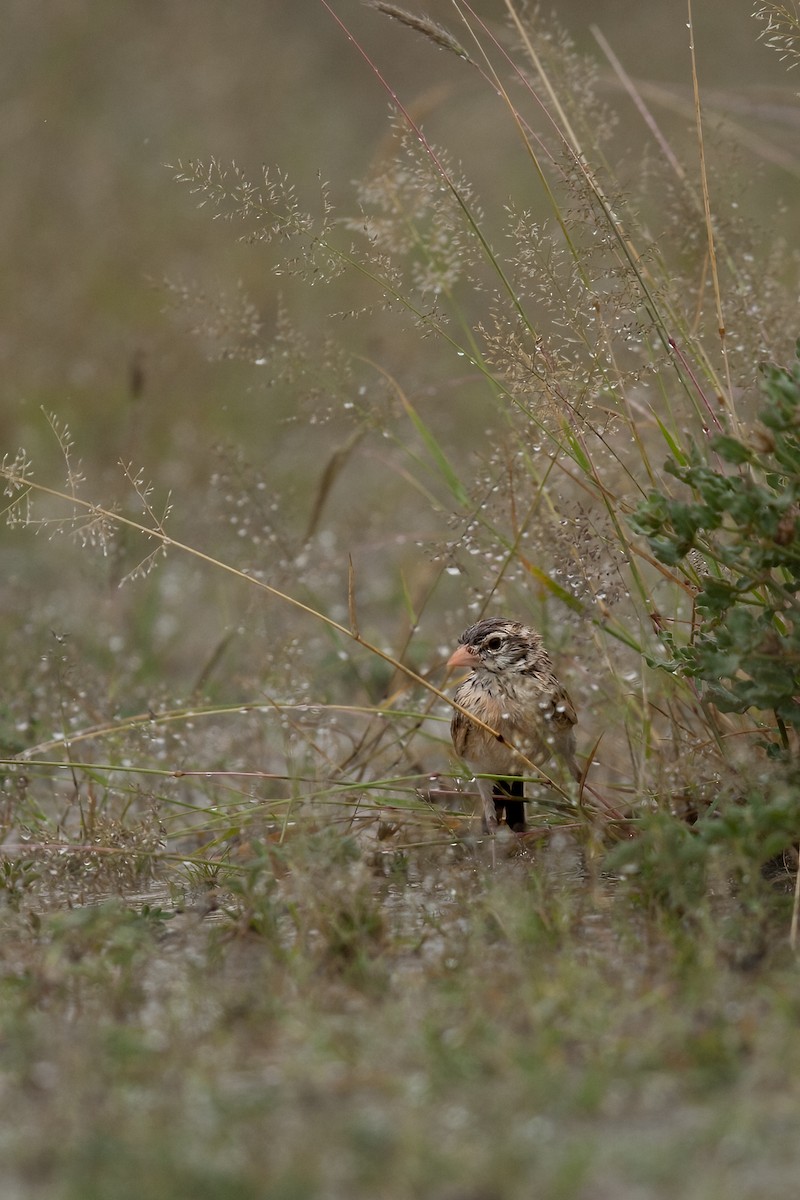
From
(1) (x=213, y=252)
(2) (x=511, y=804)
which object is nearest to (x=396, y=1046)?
(2) (x=511, y=804)

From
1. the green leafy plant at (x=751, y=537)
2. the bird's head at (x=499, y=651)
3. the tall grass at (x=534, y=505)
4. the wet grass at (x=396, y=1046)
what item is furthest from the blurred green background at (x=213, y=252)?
the wet grass at (x=396, y=1046)

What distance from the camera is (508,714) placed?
12.9 ft

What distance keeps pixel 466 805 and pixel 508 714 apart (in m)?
0.39

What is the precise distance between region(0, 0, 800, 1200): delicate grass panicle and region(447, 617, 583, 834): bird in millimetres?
100

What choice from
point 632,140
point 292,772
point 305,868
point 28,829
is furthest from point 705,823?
point 632,140

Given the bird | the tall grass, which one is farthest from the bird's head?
the tall grass

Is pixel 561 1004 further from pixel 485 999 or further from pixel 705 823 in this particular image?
pixel 705 823

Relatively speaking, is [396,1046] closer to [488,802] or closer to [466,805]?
[488,802]

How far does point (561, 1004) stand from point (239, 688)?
2996mm

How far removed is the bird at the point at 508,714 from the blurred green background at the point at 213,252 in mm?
459

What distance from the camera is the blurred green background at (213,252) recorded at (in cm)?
547

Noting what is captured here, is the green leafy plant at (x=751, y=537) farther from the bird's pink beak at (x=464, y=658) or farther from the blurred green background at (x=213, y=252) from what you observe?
the blurred green background at (x=213, y=252)

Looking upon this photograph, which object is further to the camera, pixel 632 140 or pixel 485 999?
pixel 632 140

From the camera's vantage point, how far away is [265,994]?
2.81m
